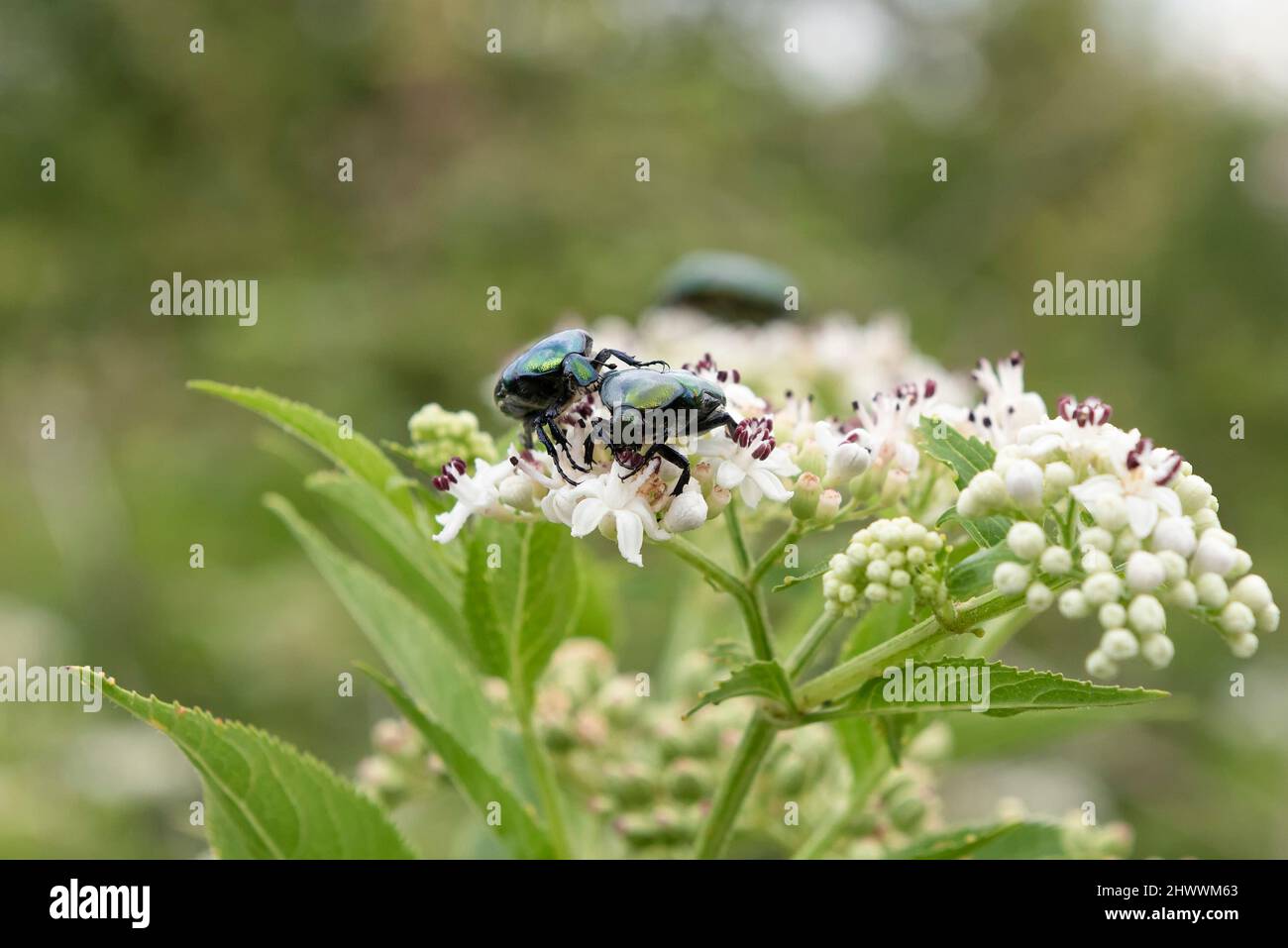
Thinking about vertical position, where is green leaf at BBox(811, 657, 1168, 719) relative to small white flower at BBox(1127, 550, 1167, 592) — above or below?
below

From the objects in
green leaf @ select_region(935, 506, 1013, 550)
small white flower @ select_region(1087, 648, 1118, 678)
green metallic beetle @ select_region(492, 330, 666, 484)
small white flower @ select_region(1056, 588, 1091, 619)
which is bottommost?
small white flower @ select_region(1087, 648, 1118, 678)

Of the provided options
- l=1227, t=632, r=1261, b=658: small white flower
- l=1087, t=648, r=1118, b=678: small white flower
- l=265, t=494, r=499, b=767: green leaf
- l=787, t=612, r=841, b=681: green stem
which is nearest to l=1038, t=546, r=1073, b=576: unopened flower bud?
l=1087, t=648, r=1118, b=678: small white flower

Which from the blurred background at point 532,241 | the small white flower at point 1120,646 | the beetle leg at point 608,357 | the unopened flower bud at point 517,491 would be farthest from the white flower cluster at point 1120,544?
the blurred background at point 532,241

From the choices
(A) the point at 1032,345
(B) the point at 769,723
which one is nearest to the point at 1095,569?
(B) the point at 769,723

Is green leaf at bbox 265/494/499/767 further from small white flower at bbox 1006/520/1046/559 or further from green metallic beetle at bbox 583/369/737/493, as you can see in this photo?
small white flower at bbox 1006/520/1046/559

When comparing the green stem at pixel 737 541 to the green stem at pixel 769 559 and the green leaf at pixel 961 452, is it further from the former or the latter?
the green leaf at pixel 961 452

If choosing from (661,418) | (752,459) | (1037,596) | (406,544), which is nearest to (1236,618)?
(1037,596)

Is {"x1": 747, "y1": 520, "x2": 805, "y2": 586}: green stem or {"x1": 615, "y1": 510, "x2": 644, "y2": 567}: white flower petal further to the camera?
{"x1": 747, "y1": 520, "x2": 805, "y2": 586}: green stem
